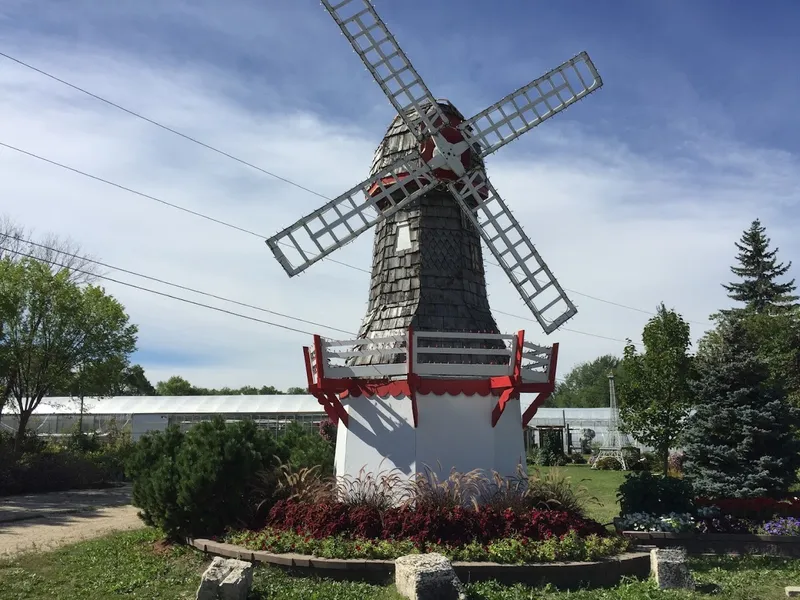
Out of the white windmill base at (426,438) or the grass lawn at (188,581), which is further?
the white windmill base at (426,438)

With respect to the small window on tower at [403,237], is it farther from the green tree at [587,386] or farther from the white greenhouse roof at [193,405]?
the green tree at [587,386]

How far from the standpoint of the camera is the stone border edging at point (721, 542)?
11.3 meters

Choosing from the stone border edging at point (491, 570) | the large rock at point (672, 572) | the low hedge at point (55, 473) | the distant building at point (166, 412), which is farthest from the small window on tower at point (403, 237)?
the distant building at point (166, 412)

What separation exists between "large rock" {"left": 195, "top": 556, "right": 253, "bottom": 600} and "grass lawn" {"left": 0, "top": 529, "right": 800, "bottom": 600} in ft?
1.17

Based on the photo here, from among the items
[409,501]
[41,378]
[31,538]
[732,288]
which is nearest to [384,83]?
[409,501]

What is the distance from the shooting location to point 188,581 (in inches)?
350

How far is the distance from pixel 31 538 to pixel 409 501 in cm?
784

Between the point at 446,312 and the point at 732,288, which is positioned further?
the point at 732,288

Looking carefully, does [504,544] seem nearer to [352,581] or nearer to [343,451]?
[352,581]

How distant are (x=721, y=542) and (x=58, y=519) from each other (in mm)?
14306

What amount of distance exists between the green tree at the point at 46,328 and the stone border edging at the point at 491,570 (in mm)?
20611

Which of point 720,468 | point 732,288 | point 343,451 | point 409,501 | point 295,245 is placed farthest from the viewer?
point 732,288

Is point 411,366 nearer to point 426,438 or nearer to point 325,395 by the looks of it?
point 426,438

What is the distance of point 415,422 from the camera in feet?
35.9
